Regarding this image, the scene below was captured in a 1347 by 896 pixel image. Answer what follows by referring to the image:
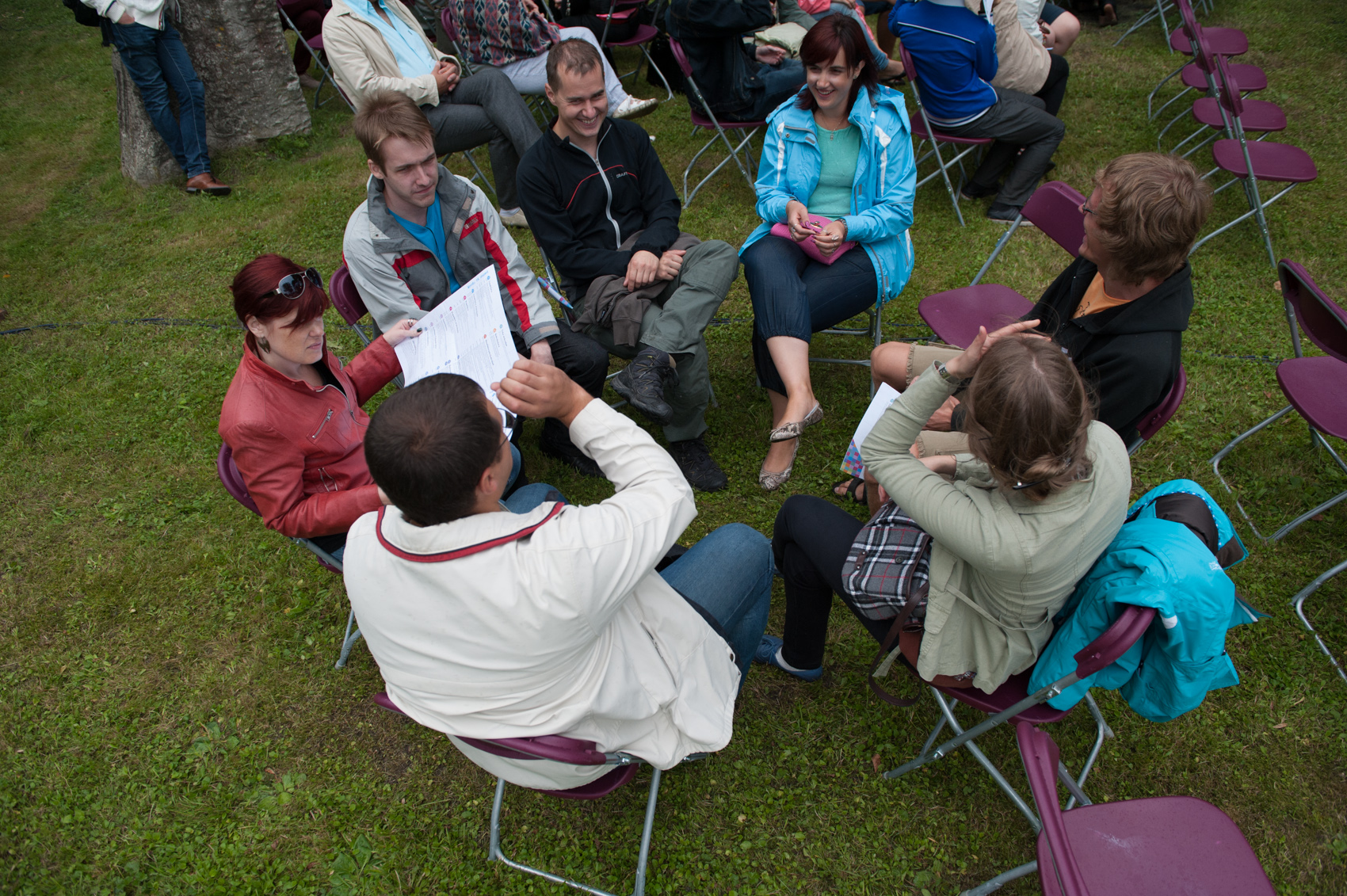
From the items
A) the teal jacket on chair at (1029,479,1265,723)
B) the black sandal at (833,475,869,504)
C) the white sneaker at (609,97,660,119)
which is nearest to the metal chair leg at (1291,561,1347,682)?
the teal jacket on chair at (1029,479,1265,723)

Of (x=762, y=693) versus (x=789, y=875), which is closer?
(x=789, y=875)

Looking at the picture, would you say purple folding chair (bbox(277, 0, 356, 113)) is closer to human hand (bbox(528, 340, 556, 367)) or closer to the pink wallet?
human hand (bbox(528, 340, 556, 367))

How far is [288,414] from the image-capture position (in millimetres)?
2229

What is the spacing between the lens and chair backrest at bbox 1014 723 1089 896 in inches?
50.0

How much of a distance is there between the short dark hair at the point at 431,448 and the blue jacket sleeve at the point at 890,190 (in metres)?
2.41

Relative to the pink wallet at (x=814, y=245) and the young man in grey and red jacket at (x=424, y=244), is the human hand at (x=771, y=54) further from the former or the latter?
the young man in grey and red jacket at (x=424, y=244)

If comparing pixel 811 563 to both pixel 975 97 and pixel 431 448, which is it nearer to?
pixel 431 448

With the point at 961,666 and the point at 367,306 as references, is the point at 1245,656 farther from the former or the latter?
the point at 367,306

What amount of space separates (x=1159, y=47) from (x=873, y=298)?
5.92 metres

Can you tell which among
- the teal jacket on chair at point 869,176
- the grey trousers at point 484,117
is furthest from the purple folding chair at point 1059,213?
the grey trousers at point 484,117

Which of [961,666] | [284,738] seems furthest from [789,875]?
[284,738]

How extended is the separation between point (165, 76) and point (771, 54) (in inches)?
175

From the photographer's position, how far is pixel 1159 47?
275 inches

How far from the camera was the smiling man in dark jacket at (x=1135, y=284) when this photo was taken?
2125 mm
